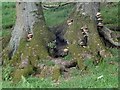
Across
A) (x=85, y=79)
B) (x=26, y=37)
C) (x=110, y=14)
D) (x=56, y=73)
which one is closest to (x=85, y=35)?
(x=26, y=37)

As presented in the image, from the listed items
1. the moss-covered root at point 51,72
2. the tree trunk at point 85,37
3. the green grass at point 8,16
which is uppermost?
the tree trunk at point 85,37

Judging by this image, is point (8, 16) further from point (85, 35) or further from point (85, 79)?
point (85, 79)

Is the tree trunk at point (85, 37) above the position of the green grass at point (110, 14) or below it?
above

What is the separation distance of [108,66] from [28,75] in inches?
66.3

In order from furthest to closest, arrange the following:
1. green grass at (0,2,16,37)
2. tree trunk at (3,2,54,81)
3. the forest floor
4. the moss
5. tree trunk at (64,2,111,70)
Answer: green grass at (0,2,16,37) < tree trunk at (3,2,54,81) < tree trunk at (64,2,111,70) < the moss < the forest floor

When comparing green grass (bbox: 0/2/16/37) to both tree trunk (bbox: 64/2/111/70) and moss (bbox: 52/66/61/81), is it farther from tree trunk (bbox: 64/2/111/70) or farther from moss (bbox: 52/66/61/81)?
moss (bbox: 52/66/61/81)

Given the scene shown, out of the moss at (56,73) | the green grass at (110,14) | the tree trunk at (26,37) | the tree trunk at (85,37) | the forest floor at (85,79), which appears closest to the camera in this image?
the forest floor at (85,79)

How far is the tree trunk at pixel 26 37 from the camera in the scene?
350 inches

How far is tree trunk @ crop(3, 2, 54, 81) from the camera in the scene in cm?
890

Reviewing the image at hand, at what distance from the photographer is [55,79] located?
26.3 feet

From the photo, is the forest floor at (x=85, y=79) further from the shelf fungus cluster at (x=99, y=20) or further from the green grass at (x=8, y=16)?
the green grass at (x=8, y=16)

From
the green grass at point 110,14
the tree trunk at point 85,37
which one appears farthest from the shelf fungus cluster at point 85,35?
the green grass at point 110,14

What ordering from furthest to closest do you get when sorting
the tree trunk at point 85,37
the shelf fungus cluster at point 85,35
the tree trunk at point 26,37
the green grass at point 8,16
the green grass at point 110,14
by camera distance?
1. the green grass at point 8,16
2. the green grass at point 110,14
3. the shelf fungus cluster at point 85,35
4. the tree trunk at point 26,37
5. the tree trunk at point 85,37

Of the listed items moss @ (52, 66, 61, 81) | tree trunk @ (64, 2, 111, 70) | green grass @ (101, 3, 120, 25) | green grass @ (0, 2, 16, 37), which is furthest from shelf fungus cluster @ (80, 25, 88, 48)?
green grass @ (0, 2, 16, 37)
